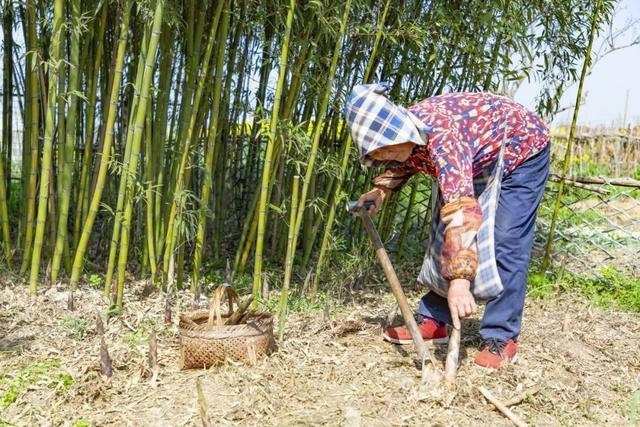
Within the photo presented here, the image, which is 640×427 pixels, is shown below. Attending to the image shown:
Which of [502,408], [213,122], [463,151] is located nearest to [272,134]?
[213,122]

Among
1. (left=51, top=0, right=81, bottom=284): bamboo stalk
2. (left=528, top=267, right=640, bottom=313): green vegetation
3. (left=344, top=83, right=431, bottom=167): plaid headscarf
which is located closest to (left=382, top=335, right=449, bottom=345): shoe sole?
(left=344, top=83, right=431, bottom=167): plaid headscarf

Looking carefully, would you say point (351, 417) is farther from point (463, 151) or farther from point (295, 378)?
point (463, 151)

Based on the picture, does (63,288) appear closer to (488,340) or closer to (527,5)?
(488,340)

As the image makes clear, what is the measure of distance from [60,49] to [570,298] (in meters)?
3.28

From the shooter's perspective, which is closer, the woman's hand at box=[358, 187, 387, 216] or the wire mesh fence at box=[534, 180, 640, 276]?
the woman's hand at box=[358, 187, 387, 216]

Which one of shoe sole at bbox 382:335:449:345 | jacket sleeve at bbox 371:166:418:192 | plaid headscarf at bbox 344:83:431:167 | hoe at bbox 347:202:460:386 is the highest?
plaid headscarf at bbox 344:83:431:167

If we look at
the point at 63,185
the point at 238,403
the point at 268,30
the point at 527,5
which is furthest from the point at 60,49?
the point at 527,5

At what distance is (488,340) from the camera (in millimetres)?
2854

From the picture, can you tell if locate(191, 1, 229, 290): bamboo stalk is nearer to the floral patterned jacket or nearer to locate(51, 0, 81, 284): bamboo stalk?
locate(51, 0, 81, 284): bamboo stalk

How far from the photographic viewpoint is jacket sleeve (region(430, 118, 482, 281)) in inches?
89.1

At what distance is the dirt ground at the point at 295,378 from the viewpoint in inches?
93.4

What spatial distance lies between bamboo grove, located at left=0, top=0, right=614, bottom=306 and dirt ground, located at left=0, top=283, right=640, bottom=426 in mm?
310

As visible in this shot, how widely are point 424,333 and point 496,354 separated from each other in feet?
1.27

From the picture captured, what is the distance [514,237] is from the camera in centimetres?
278
